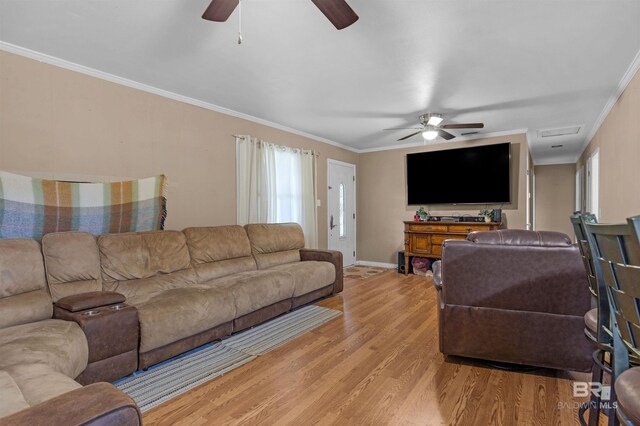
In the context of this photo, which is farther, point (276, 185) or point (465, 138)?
point (465, 138)

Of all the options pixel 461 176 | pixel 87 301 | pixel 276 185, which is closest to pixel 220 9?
pixel 87 301

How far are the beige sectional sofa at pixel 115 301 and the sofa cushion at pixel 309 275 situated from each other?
2cm

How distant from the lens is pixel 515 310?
2.20 meters

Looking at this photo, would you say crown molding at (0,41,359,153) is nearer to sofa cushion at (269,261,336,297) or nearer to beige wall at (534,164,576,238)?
sofa cushion at (269,261,336,297)

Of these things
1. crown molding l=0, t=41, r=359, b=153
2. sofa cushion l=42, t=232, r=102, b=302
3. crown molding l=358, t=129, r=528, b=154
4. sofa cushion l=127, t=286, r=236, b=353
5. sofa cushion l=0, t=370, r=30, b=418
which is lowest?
sofa cushion l=127, t=286, r=236, b=353

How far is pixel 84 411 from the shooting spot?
0.91 m

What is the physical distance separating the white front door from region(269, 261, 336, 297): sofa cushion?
1.97 metres

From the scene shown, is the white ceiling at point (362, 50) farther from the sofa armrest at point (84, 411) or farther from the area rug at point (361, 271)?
the area rug at point (361, 271)

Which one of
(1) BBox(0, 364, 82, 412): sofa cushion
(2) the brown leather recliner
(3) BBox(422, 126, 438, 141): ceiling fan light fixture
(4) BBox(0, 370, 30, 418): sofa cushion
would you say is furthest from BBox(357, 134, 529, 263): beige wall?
(4) BBox(0, 370, 30, 418): sofa cushion

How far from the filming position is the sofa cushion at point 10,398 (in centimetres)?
109

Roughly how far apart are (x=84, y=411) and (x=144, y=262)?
2.14 metres

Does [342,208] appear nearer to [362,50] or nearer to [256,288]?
[256,288]

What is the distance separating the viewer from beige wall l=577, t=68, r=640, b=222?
293cm

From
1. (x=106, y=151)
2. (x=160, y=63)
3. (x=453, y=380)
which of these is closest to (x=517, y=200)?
(x=453, y=380)
